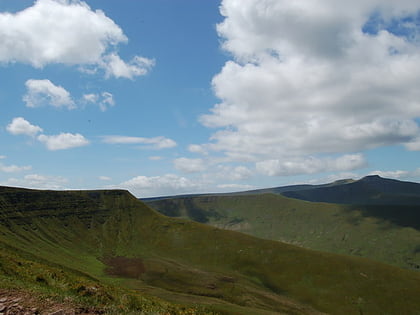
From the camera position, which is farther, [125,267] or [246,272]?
[246,272]

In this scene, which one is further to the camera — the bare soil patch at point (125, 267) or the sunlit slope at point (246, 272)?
the bare soil patch at point (125, 267)

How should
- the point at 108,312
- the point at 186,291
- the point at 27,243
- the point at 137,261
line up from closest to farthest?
1. the point at 108,312
2. the point at 186,291
3. the point at 27,243
4. the point at 137,261

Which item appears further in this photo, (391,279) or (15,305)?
(391,279)

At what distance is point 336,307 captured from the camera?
433ft

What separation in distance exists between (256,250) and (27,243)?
5228 inches

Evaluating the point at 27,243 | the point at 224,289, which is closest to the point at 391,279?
the point at 224,289

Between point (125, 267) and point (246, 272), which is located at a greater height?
point (125, 267)

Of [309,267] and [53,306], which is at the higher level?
[53,306]

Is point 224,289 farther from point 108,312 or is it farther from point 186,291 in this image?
point 108,312

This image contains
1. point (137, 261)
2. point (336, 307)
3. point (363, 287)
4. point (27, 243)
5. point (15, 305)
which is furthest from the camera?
point (137, 261)

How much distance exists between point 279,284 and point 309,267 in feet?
71.4

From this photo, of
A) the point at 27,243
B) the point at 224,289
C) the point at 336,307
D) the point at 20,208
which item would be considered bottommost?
the point at 336,307

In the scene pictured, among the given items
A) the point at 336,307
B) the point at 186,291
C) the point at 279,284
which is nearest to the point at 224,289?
the point at 186,291

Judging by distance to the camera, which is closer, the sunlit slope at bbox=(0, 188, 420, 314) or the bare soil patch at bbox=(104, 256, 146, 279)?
the sunlit slope at bbox=(0, 188, 420, 314)
